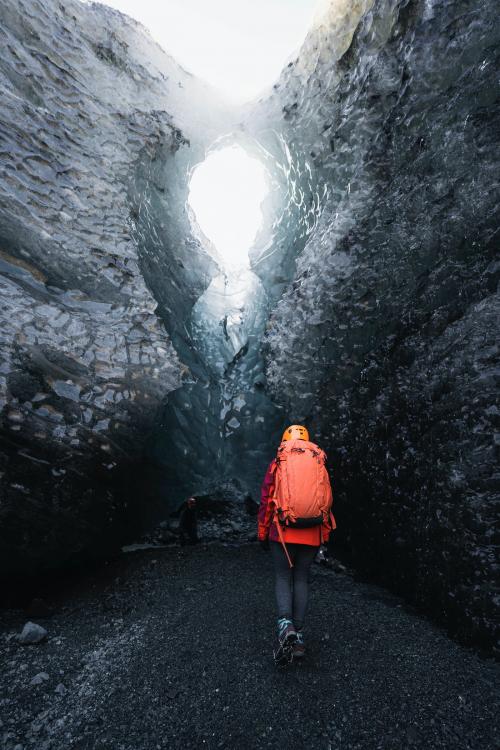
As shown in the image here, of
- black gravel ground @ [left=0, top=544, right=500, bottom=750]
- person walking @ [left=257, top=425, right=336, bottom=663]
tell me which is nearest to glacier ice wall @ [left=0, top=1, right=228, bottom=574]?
black gravel ground @ [left=0, top=544, right=500, bottom=750]

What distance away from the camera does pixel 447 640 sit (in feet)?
11.9

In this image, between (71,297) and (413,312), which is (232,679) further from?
(71,297)

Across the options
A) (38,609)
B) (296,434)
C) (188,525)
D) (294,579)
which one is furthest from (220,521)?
(296,434)

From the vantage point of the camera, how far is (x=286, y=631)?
3.09 metres

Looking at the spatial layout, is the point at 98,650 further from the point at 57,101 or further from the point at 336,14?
the point at 336,14

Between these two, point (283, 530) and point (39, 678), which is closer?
point (39, 678)

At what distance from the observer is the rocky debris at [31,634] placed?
3574mm

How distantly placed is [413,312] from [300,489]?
308cm

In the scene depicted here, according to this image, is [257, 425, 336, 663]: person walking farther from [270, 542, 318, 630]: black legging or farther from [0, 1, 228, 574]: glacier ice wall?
[0, 1, 228, 574]: glacier ice wall

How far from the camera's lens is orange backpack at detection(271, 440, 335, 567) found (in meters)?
3.22

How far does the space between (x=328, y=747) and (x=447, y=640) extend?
5.93ft

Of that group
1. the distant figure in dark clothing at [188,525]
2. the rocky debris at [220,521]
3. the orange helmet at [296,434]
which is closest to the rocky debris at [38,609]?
the rocky debris at [220,521]

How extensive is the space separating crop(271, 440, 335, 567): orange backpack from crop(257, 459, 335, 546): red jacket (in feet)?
0.25

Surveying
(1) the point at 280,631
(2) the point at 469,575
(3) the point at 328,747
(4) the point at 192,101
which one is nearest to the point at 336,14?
(4) the point at 192,101
